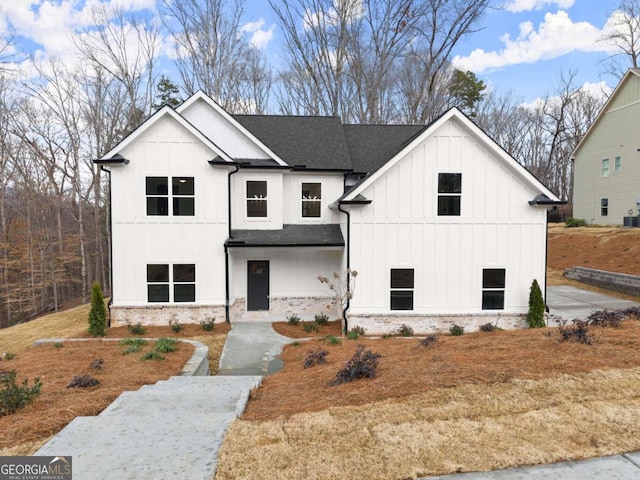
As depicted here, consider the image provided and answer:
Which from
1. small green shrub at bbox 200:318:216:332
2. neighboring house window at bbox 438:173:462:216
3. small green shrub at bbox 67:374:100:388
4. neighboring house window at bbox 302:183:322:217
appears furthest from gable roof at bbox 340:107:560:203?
small green shrub at bbox 67:374:100:388

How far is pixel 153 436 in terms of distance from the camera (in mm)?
4535

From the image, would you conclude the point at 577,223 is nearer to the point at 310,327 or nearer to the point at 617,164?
the point at 617,164

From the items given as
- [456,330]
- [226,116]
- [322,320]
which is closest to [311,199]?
[226,116]

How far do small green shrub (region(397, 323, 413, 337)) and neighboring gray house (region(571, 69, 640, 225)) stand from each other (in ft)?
73.2

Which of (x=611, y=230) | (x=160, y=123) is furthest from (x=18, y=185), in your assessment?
(x=611, y=230)

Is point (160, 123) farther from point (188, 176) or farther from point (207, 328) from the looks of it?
point (207, 328)

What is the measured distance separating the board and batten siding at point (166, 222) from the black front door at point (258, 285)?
137 cm

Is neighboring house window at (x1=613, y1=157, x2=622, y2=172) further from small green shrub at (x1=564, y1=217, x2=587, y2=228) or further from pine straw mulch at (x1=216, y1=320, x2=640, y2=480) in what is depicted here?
pine straw mulch at (x1=216, y1=320, x2=640, y2=480)

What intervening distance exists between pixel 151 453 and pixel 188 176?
426 inches

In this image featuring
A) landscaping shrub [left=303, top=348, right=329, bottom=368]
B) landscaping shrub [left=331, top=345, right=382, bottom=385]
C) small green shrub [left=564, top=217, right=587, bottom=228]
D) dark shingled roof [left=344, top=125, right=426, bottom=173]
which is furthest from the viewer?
small green shrub [left=564, top=217, right=587, bottom=228]

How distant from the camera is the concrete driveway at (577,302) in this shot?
14.4 m

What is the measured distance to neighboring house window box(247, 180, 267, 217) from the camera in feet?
49.2

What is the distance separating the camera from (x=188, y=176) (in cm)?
1361

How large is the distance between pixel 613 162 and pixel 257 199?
88.3 ft
